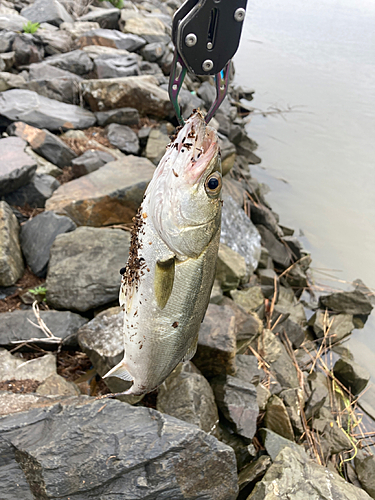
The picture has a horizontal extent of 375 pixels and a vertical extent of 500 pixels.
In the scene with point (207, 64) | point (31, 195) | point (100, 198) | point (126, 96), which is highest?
point (207, 64)

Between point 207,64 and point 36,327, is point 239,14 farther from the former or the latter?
point 36,327

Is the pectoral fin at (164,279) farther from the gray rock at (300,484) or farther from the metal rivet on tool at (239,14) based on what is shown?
the gray rock at (300,484)

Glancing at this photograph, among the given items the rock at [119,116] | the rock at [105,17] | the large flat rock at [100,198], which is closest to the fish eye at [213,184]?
the large flat rock at [100,198]

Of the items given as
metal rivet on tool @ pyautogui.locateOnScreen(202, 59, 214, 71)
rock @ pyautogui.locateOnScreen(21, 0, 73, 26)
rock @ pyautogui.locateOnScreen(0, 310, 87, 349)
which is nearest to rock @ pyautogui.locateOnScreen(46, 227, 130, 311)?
rock @ pyautogui.locateOnScreen(0, 310, 87, 349)

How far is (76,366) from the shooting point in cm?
376

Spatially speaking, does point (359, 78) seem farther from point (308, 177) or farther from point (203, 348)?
point (203, 348)

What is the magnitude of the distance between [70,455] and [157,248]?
5.42 ft

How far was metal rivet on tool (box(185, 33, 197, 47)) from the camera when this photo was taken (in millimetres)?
1411

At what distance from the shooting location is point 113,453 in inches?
100

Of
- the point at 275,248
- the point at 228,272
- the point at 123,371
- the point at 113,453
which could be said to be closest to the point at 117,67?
the point at 275,248

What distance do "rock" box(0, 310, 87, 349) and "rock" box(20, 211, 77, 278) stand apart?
68cm

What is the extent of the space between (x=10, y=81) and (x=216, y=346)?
19.5 ft

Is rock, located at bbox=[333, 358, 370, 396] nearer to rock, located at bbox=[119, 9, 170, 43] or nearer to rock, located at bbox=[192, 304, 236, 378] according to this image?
rock, located at bbox=[192, 304, 236, 378]

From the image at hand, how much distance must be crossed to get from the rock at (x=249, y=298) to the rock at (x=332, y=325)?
1.70 meters
